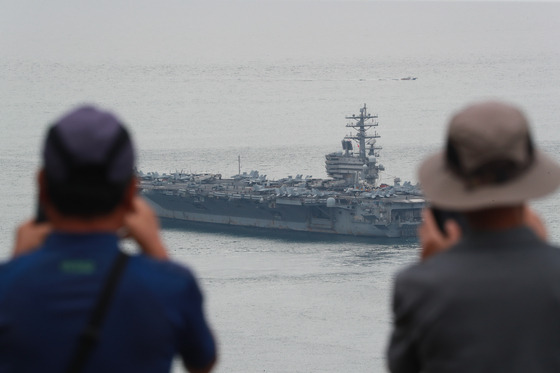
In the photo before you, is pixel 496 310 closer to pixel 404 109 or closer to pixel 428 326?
pixel 428 326

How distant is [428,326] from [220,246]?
224 ft

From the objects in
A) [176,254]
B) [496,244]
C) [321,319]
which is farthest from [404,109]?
[496,244]

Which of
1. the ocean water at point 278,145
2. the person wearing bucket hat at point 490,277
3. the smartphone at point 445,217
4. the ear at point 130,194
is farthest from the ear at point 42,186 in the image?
the ocean water at point 278,145

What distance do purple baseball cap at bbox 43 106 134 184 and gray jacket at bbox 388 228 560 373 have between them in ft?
2.61

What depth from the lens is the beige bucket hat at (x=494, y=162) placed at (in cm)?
268

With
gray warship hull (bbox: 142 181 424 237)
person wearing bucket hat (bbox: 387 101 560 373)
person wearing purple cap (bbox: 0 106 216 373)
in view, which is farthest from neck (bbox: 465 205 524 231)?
gray warship hull (bbox: 142 181 424 237)

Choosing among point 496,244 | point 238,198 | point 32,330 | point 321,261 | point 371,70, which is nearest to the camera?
point 32,330

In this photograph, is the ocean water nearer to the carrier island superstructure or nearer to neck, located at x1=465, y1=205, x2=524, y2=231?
the carrier island superstructure

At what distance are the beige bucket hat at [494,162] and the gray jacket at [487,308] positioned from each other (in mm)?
160

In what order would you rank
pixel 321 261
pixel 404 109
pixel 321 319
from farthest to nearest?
pixel 404 109, pixel 321 261, pixel 321 319

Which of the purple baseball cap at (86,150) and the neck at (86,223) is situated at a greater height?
the purple baseball cap at (86,150)

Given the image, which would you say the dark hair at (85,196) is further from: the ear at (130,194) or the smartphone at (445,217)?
the smartphone at (445,217)

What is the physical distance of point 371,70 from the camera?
627 feet

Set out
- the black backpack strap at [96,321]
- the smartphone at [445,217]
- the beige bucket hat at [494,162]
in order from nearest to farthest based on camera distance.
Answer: the black backpack strap at [96,321] < the beige bucket hat at [494,162] < the smartphone at [445,217]
